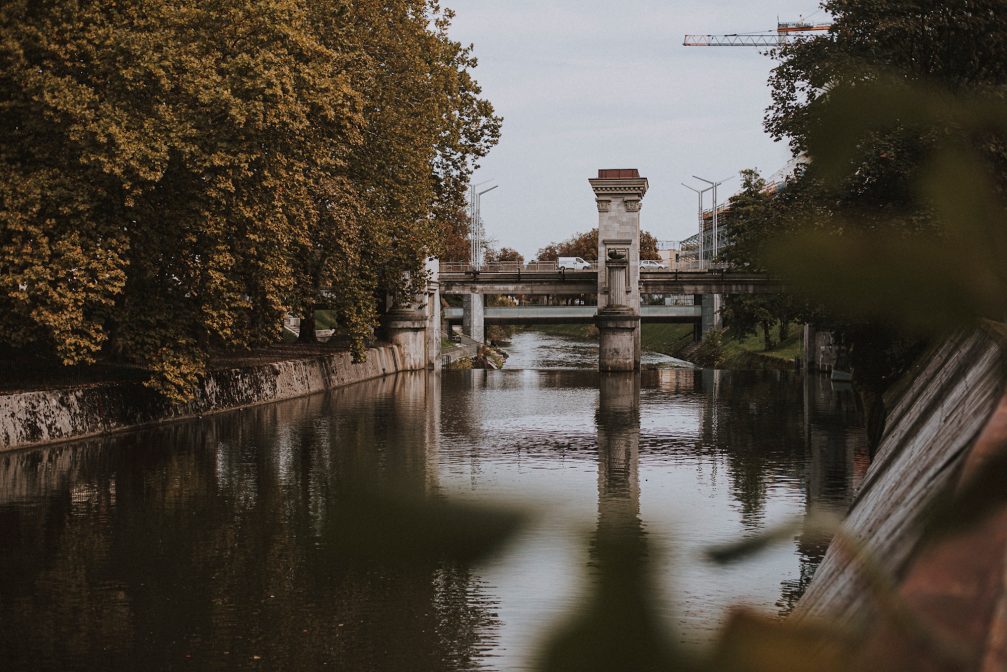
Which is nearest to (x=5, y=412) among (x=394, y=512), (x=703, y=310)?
(x=394, y=512)

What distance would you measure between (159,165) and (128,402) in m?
6.66

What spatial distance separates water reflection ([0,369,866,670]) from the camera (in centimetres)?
104

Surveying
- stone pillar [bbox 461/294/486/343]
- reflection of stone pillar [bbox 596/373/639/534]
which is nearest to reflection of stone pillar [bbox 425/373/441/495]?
reflection of stone pillar [bbox 596/373/639/534]

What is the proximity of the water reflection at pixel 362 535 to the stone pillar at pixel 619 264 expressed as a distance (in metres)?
19.3

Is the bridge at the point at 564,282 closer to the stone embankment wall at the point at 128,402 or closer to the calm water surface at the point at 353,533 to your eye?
the stone embankment wall at the point at 128,402

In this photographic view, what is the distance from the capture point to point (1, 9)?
2081 centimetres

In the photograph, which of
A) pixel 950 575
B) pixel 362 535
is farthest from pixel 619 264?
pixel 950 575

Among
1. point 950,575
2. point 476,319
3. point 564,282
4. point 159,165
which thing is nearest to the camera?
point 950,575

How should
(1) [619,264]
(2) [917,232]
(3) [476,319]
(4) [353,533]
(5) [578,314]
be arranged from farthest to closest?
(3) [476,319] < (5) [578,314] < (1) [619,264] < (4) [353,533] < (2) [917,232]

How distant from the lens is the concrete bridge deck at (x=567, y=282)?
5506cm

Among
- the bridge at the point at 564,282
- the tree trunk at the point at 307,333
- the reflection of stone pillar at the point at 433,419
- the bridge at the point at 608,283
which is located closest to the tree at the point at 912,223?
the reflection of stone pillar at the point at 433,419

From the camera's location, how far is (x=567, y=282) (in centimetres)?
5612

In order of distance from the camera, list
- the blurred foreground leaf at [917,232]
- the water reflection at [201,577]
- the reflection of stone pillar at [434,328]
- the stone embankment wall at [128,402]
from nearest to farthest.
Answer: the blurred foreground leaf at [917,232] < the water reflection at [201,577] < the stone embankment wall at [128,402] < the reflection of stone pillar at [434,328]

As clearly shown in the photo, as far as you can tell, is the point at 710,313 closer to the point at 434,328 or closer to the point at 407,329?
the point at 434,328
